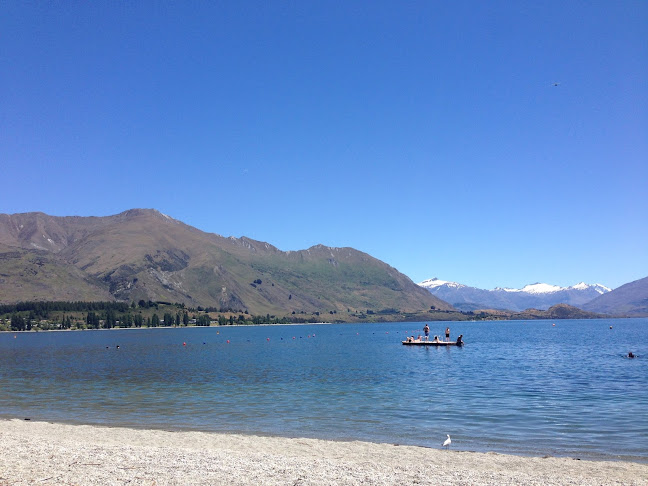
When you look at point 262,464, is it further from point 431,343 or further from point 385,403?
point 431,343

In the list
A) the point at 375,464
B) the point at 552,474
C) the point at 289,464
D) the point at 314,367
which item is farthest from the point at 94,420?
the point at 314,367

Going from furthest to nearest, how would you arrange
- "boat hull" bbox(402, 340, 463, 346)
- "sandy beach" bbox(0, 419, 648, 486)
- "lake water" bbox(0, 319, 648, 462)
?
"boat hull" bbox(402, 340, 463, 346)
"lake water" bbox(0, 319, 648, 462)
"sandy beach" bbox(0, 419, 648, 486)

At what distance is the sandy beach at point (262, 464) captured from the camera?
21.3 meters

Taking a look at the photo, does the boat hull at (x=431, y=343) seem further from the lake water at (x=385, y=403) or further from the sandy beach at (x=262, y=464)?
the sandy beach at (x=262, y=464)

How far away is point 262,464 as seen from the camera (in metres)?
24.6

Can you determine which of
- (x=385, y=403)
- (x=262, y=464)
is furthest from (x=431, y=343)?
(x=262, y=464)

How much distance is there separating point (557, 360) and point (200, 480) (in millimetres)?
83840

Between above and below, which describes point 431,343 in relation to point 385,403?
below

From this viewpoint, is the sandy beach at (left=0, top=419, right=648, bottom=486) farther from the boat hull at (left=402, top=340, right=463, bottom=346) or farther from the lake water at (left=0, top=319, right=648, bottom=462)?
the boat hull at (left=402, top=340, right=463, bottom=346)

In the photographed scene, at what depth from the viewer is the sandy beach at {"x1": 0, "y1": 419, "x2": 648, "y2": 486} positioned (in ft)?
70.0

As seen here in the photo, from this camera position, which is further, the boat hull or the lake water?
the boat hull

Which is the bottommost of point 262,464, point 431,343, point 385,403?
point 431,343

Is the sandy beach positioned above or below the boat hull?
above

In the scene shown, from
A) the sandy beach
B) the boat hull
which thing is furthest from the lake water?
the boat hull
